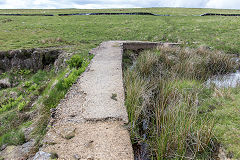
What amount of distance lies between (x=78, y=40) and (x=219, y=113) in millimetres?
10002

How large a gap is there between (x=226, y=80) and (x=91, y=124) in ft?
16.8

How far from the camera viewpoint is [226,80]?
20.2 ft

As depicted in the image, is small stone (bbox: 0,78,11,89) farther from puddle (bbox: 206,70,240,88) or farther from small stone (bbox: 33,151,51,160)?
puddle (bbox: 206,70,240,88)

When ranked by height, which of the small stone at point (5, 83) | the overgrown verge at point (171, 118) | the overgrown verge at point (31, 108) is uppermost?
the overgrown verge at point (171, 118)

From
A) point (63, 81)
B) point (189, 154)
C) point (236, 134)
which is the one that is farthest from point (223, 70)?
point (63, 81)

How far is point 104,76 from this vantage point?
16.9 feet

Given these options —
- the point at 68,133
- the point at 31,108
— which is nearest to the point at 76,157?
the point at 68,133

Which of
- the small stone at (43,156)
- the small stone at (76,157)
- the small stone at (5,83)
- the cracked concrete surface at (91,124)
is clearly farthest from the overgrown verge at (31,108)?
the small stone at (76,157)

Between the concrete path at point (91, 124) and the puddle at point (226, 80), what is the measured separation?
3079 millimetres

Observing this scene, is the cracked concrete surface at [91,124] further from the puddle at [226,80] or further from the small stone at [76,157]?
the puddle at [226,80]

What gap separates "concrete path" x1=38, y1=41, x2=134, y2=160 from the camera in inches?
96.3

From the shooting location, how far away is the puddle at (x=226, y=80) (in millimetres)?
5638

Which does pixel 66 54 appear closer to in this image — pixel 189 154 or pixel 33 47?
pixel 33 47

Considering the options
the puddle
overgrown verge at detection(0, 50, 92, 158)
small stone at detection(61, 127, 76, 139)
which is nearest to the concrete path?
small stone at detection(61, 127, 76, 139)
